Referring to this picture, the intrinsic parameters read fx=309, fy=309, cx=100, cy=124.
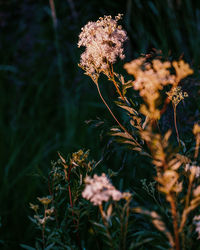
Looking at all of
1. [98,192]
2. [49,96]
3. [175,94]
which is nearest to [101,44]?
[175,94]

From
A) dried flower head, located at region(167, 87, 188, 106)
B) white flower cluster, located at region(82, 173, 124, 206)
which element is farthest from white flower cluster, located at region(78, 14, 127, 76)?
white flower cluster, located at region(82, 173, 124, 206)

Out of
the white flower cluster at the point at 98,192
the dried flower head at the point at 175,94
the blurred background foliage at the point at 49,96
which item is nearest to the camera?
the white flower cluster at the point at 98,192

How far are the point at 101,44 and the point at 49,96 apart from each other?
2.32m

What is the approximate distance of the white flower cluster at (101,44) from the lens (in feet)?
2.69

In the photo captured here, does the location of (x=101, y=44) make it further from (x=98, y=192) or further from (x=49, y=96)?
(x=49, y=96)

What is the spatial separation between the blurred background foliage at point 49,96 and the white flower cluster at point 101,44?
0.86 feet

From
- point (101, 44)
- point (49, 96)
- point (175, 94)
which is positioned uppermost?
point (49, 96)

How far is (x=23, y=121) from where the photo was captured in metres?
2.68

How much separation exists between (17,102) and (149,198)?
74.5 inches

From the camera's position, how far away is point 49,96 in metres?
3.09

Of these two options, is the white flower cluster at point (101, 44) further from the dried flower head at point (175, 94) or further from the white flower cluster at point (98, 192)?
the white flower cluster at point (98, 192)

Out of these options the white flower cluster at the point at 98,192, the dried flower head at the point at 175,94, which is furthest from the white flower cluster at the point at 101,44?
the white flower cluster at the point at 98,192

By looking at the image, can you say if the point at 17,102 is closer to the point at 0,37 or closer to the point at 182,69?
the point at 0,37

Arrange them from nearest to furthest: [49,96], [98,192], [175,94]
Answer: [98,192] → [175,94] → [49,96]
